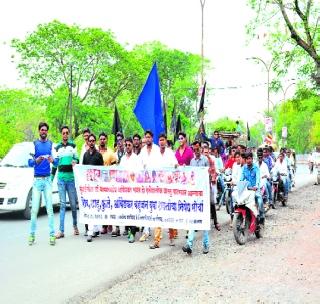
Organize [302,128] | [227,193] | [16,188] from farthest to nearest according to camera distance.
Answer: [302,128] → [227,193] → [16,188]

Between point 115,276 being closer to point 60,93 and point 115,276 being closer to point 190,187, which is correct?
point 190,187

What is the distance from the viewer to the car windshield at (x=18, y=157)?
14.4 meters

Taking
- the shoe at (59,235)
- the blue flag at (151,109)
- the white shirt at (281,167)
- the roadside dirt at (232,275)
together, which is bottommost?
the roadside dirt at (232,275)

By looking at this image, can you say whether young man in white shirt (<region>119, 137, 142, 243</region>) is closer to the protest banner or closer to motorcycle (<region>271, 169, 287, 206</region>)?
the protest banner

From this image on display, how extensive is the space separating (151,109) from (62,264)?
3.89 meters

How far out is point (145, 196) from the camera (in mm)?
10484

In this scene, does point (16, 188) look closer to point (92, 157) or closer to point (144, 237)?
point (92, 157)

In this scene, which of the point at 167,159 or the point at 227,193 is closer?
the point at 167,159

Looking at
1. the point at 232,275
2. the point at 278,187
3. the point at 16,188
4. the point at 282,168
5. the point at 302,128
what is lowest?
the point at 232,275

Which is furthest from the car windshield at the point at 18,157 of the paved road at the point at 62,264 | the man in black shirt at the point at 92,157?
the man in black shirt at the point at 92,157

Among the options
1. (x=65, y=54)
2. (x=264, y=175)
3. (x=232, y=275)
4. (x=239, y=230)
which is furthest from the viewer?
(x=65, y=54)

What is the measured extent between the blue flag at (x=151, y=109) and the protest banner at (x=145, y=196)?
0.98 m

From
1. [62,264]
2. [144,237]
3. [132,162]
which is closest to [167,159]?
[132,162]

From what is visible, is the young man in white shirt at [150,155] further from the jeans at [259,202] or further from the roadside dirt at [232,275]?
the jeans at [259,202]
